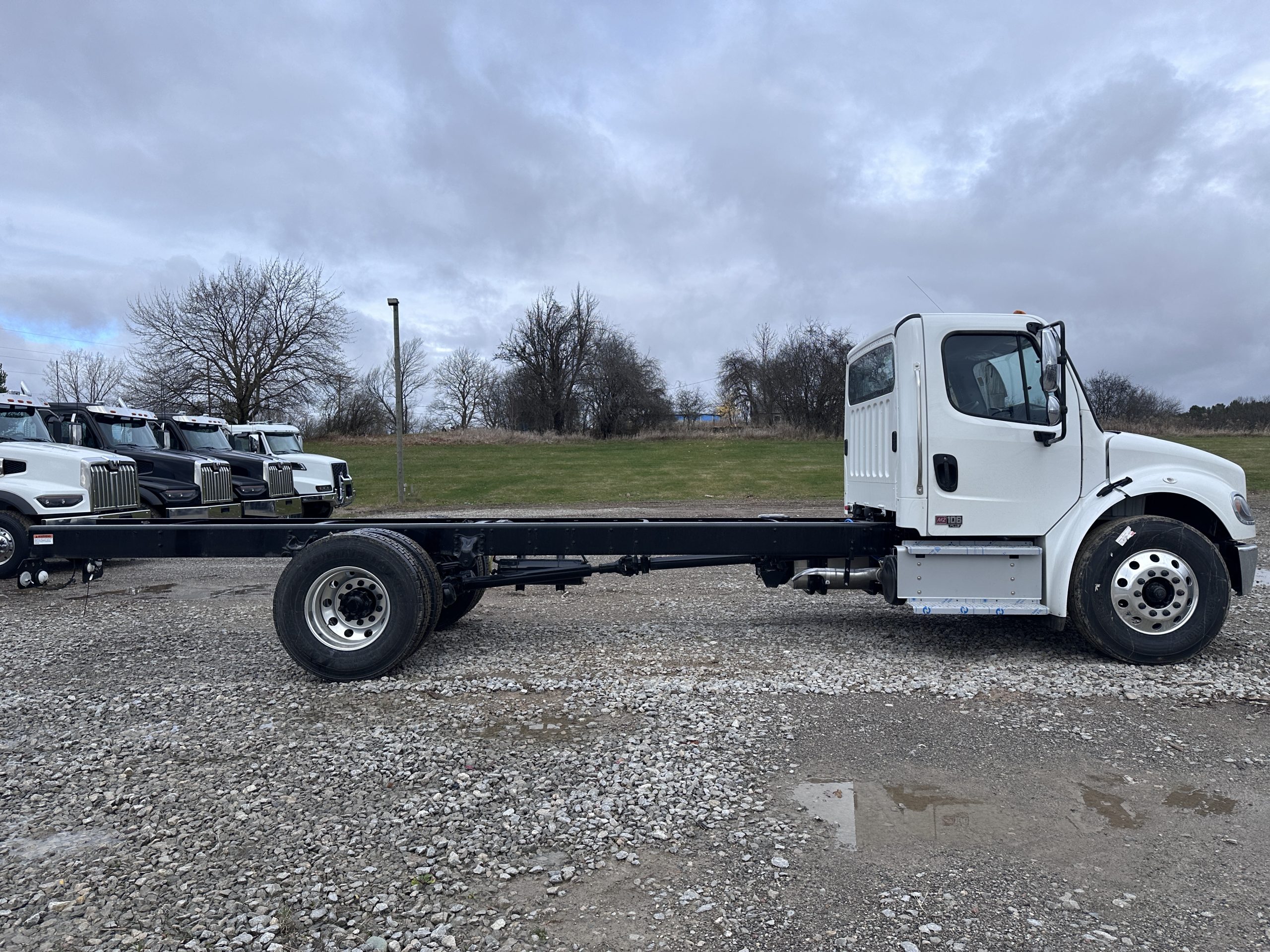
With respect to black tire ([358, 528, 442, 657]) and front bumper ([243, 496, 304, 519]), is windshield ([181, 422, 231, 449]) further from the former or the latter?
black tire ([358, 528, 442, 657])

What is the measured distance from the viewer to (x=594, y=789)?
3.98 metres

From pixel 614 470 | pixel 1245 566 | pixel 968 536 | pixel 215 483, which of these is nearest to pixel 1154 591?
pixel 1245 566

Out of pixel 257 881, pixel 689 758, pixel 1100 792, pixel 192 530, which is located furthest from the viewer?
pixel 192 530

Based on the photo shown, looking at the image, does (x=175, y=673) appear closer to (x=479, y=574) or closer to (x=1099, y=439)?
(x=479, y=574)

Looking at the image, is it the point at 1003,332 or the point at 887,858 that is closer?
the point at 887,858

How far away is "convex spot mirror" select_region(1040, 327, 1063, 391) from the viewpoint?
5.42 m

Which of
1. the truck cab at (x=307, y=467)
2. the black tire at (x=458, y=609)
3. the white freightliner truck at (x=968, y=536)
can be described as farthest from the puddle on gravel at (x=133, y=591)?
the truck cab at (x=307, y=467)

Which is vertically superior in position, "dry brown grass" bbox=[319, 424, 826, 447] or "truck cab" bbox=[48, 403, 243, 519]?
"dry brown grass" bbox=[319, 424, 826, 447]

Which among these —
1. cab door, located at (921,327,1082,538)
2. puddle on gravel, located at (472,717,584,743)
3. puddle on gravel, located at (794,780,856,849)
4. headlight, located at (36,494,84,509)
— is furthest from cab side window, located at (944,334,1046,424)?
headlight, located at (36,494,84,509)

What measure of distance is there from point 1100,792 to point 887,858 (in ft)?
4.33

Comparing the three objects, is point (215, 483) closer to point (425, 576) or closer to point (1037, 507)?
point (425, 576)

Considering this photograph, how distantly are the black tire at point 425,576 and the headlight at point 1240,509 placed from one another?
18.8ft

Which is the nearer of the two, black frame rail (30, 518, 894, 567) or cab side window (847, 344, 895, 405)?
black frame rail (30, 518, 894, 567)

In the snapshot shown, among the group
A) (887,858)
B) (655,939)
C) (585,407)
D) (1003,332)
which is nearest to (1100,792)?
(887,858)
